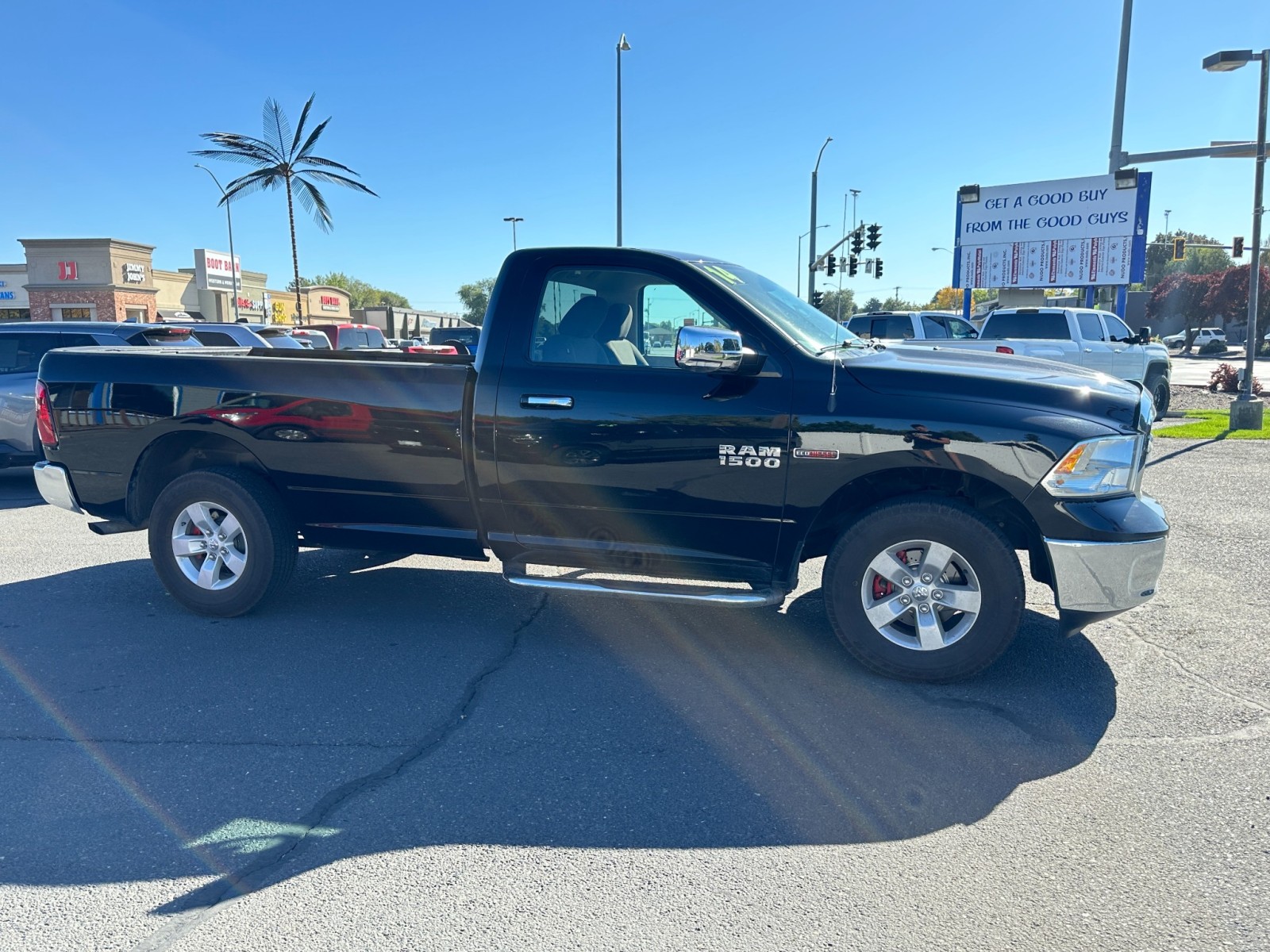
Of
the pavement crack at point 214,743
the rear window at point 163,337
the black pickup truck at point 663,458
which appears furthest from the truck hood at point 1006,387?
the rear window at point 163,337

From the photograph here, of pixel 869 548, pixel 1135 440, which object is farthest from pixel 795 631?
pixel 1135 440

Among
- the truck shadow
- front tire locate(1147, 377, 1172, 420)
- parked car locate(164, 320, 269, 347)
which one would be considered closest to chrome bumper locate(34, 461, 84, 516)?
the truck shadow

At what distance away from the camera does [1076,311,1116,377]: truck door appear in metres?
16.1

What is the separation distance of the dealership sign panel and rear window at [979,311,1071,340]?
1243 cm

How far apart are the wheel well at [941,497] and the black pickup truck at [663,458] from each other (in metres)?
0.01

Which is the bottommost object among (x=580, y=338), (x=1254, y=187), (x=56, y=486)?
(x=56, y=486)

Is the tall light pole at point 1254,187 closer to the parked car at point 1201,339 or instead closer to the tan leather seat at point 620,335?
the tan leather seat at point 620,335

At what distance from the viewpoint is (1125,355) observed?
A: 16375 millimetres

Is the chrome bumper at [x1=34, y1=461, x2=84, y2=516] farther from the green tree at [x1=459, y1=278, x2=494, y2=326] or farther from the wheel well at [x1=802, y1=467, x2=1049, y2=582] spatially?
the green tree at [x1=459, y1=278, x2=494, y2=326]

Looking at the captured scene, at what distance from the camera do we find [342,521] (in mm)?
5129

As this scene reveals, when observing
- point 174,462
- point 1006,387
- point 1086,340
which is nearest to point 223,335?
point 174,462

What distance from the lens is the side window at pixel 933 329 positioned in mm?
17547

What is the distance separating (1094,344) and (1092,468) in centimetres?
1382

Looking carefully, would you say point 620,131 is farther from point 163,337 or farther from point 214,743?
point 214,743
